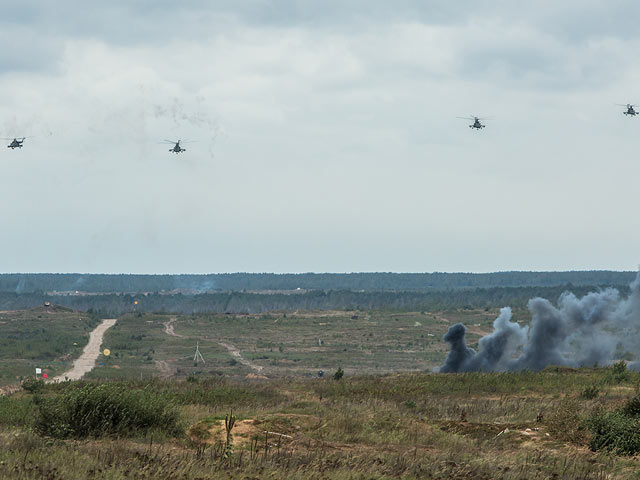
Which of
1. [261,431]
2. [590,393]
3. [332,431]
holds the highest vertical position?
[261,431]

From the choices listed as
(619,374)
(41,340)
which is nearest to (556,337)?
(619,374)

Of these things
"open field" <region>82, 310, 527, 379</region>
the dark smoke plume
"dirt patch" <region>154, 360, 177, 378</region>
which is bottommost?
"dirt patch" <region>154, 360, 177, 378</region>

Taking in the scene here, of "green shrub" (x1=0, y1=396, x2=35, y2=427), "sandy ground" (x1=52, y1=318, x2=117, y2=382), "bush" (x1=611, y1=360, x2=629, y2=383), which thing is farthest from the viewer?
"sandy ground" (x1=52, y1=318, x2=117, y2=382)

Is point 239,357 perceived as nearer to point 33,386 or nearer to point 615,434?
point 33,386

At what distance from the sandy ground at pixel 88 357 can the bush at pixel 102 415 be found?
4919cm

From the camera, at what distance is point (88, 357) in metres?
105

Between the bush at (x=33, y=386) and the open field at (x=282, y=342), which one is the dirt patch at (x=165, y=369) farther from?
the bush at (x=33, y=386)

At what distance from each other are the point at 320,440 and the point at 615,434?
266 inches

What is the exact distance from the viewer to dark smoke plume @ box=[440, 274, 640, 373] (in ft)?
272

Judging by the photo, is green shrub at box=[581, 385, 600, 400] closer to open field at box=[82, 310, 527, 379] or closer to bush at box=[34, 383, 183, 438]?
bush at box=[34, 383, 183, 438]

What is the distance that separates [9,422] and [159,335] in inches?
4438

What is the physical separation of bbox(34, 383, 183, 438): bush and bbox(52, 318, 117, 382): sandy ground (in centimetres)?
4919

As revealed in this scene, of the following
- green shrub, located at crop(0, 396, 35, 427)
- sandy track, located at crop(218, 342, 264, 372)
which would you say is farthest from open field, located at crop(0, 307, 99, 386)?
green shrub, located at crop(0, 396, 35, 427)

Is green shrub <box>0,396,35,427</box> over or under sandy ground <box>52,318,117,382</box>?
over
